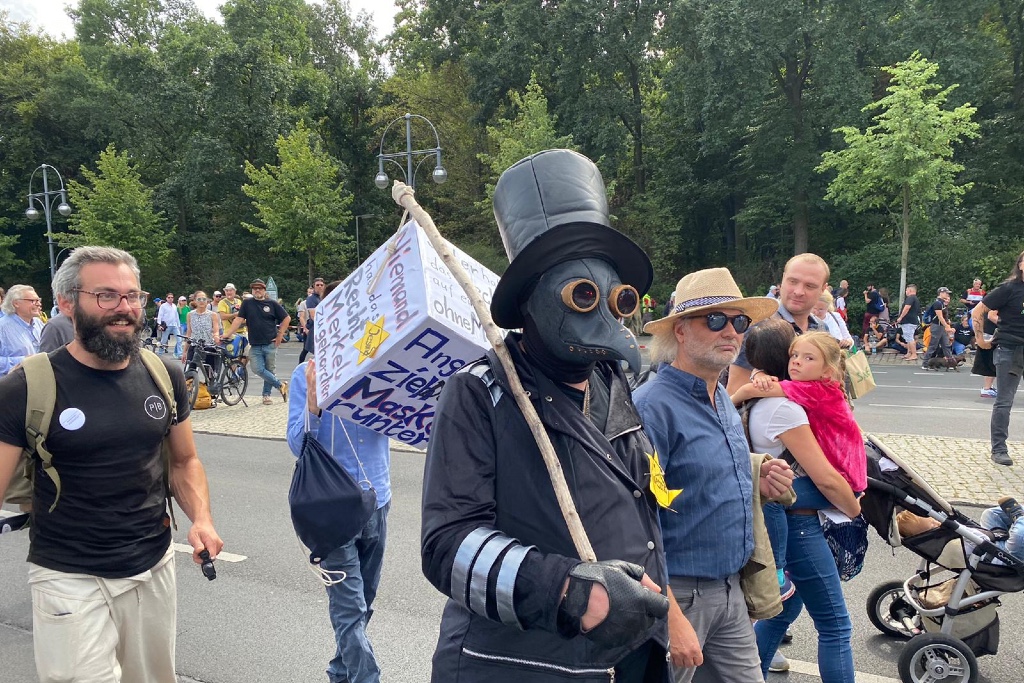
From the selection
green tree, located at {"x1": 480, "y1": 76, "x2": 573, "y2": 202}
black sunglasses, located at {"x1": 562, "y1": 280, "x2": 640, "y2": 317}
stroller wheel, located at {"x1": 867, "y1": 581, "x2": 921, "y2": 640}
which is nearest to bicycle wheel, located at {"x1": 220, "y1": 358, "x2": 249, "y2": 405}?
stroller wheel, located at {"x1": 867, "y1": 581, "x2": 921, "y2": 640}

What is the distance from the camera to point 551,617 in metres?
1.41

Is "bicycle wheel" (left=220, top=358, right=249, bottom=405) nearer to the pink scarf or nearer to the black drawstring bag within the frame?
the black drawstring bag

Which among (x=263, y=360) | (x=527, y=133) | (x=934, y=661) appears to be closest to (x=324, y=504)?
(x=934, y=661)

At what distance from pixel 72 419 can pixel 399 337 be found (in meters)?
1.19

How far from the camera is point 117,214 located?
3500cm

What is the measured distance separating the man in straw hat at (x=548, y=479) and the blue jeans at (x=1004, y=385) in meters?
6.73

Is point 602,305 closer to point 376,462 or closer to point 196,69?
point 376,462

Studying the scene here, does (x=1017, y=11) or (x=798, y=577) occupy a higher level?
(x=1017, y=11)

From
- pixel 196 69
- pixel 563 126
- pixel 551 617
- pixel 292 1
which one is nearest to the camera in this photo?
pixel 551 617

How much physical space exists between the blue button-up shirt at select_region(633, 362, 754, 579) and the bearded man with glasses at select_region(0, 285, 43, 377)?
22.8 feet

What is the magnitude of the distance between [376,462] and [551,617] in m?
2.02

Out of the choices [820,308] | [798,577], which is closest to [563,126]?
[820,308]

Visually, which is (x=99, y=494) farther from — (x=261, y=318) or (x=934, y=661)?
(x=261, y=318)

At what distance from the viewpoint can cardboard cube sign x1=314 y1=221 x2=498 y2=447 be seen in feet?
7.15
